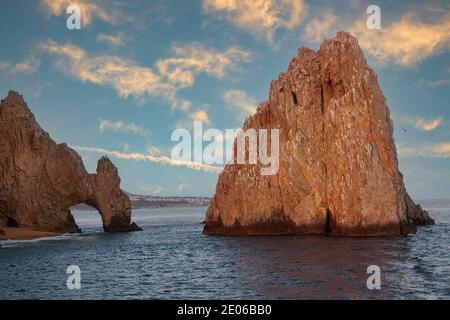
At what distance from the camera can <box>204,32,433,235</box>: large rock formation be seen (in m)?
63.4

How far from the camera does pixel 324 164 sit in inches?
2741

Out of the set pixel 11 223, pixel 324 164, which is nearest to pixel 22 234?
pixel 11 223

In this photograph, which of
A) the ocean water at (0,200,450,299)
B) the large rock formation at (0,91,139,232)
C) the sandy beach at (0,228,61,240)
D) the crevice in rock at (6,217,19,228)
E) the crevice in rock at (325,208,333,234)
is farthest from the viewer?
the crevice in rock at (6,217,19,228)

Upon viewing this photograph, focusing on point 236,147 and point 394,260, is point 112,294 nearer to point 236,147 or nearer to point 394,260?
point 394,260

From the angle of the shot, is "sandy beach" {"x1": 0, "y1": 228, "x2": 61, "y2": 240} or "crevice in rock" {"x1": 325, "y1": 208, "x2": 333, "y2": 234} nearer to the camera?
"crevice in rock" {"x1": 325, "y1": 208, "x2": 333, "y2": 234}

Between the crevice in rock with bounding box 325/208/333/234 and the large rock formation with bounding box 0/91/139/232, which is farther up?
the large rock formation with bounding box 0/91/139/232

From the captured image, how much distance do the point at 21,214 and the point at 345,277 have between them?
62560 mm

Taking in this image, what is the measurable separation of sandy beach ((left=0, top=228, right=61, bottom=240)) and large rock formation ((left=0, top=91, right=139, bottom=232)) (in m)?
3.07

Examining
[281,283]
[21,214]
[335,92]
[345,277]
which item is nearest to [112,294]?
[281,283]

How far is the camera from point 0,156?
82.6 m

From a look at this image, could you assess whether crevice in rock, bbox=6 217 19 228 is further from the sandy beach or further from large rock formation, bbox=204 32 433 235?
large rock formation, bbox=204 32 433 235

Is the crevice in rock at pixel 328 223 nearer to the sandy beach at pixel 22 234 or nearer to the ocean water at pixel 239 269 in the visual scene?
the ocean water at pixel 239 269

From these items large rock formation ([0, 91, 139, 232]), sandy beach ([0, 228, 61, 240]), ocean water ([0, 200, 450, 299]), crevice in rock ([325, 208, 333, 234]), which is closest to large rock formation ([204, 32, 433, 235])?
crevice in rock ([325, 208, 333, 234])

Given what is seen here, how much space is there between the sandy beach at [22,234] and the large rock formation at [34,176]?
3069mm
